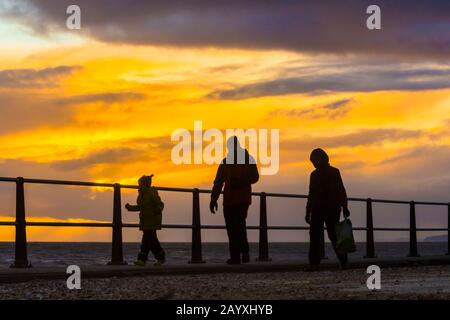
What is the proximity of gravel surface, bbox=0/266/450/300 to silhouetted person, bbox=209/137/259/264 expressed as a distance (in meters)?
1.69

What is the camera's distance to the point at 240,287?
12.5 metres

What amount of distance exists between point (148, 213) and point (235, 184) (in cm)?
157

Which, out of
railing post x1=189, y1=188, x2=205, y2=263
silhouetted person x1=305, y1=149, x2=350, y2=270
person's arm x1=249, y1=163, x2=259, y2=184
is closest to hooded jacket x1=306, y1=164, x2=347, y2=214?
silhouetted person x1=305, y1=149, x2=350, y2=270

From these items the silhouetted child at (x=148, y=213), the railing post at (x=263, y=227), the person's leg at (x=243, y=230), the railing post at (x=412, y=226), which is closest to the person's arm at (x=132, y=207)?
the silhouetted child at (x=148, y=213)

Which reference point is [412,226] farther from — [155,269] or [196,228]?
[155,269]

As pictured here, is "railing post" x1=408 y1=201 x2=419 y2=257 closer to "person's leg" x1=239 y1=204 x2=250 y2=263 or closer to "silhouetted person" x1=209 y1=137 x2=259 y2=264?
"person's leg" x1=239 y1=204 x2=250 y2=263

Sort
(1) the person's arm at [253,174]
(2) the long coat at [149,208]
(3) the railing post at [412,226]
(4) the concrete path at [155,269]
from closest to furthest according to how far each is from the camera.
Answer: (4) the concrete path at [155,269]
(1) the person's arm at [253,174]
(2) the long coat at [149,208]
(3) the railing post at [412,226]

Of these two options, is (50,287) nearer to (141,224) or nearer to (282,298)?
(282,298)

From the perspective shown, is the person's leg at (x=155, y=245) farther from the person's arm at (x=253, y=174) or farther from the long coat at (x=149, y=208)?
the person's arm at (x=253, y=174)

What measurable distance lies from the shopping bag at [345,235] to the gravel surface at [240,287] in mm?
1146

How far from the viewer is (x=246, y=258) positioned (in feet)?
58.6

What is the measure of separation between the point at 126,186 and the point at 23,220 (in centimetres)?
239

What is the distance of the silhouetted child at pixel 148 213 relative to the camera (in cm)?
1727
